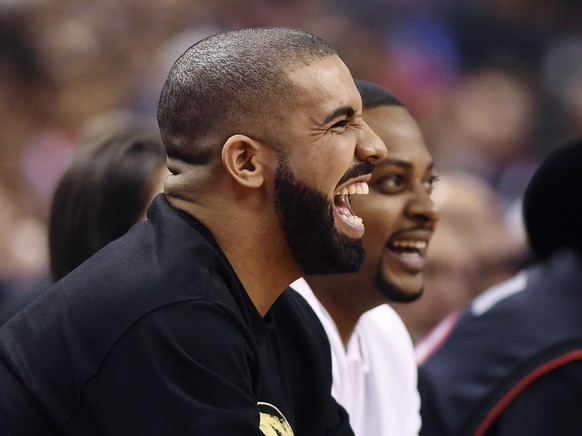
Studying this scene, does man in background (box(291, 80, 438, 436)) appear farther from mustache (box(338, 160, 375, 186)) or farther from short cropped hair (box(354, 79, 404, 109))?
mustache (box(338, 160, 375, 186))

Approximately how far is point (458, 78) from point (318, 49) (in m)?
6.05

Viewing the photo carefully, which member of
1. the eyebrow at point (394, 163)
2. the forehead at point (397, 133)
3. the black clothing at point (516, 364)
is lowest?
the black clothing at point (516, 364)

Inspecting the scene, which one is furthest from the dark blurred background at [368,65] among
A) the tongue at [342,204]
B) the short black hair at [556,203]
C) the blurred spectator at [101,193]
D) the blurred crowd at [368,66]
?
the tongue at [342,204]

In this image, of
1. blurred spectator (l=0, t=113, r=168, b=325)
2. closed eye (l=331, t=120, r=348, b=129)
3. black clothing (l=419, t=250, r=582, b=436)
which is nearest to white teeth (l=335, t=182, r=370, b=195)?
closed eye (l=331, t=120, r=348, b=129)

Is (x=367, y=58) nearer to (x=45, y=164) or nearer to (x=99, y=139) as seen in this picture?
(x=45, y=164)

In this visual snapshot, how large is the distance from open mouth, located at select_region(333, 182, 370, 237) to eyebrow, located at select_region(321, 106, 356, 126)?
0.45 ft

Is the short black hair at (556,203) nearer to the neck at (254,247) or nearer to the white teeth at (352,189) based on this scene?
the white teeth at (352,189)

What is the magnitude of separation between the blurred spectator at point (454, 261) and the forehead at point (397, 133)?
1.50 m

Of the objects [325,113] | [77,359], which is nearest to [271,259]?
[325,113]

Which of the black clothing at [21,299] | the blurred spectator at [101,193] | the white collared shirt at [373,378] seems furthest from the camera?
the black clothing at [21,299]

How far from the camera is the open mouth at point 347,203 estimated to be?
2.01m

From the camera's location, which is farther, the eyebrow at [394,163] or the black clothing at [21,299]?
the black clothing at [21,299]

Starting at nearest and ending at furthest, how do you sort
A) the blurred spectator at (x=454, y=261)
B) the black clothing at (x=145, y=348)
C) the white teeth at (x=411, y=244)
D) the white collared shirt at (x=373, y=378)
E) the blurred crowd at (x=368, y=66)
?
1. the black clothing at (x=145, y=348)
2. the white collared shirt at (x=373, y=378)
3. the white teeth at (x=411, y=244)
4. the blurred spectator at (x=454, y=261)
5. the blurred crowd at (x=368, y=66)

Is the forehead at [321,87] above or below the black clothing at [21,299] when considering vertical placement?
above
